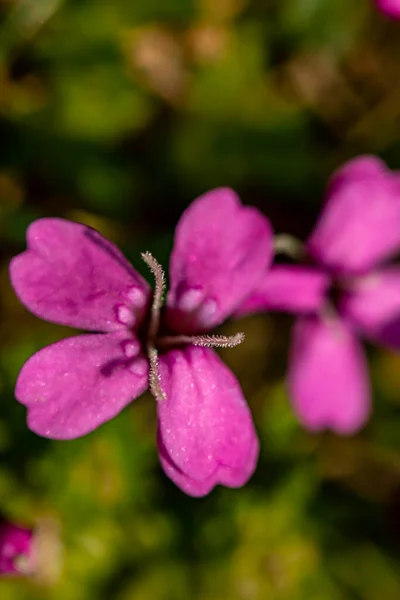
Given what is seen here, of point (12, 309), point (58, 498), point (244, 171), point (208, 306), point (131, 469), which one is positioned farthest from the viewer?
point (244, 171)

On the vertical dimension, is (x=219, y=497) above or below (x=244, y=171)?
below

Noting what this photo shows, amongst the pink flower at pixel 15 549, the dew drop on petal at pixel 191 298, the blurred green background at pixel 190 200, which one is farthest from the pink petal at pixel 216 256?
the pink flower at pixel 15 549

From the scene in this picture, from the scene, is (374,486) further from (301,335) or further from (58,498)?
(58,498)

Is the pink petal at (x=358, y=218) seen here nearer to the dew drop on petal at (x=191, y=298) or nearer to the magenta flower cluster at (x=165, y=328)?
the magenta flower cluster at (x=165, y=328)

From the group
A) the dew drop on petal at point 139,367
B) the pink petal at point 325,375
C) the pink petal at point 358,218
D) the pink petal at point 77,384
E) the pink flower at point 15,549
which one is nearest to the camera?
the pink petal at point 77,384

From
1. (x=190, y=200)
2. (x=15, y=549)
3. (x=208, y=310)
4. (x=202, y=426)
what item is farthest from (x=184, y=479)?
(x=190, y=200)

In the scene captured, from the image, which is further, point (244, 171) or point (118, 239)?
point (244, 171)

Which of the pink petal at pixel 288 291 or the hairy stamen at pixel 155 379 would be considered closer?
the hairy stamen at pixel 155 379

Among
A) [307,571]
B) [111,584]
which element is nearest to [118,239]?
[111,584]
